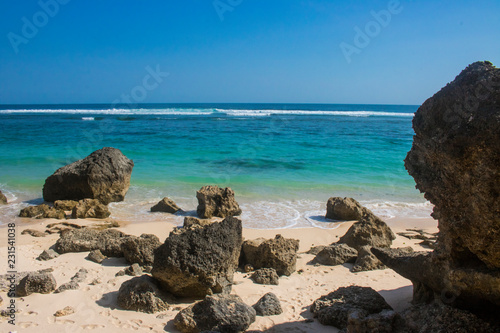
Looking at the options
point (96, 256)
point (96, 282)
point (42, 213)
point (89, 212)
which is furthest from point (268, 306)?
point (42, 213)

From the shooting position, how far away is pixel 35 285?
4.14 meters

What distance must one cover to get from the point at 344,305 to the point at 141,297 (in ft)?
6.52

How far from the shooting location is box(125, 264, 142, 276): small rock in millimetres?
4789

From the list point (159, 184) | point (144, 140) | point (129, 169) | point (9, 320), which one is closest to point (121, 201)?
point (129, 169)

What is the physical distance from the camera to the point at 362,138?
2436cm

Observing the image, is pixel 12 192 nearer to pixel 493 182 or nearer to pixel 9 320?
pixel 9 320

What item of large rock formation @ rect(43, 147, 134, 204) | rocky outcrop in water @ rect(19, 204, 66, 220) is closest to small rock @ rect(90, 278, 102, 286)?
rocky outcrop in water @ rect(19, 204, 66, 220)

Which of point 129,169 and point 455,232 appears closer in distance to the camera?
point 455,232

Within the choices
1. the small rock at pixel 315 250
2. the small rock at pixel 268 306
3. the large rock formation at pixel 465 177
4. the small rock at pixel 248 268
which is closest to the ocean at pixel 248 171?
the small rock at pixel 315 250

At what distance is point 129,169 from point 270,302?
699 cm

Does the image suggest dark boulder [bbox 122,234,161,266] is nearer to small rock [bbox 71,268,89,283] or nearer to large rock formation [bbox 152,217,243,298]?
small rock [bbox 71,268,89,283]

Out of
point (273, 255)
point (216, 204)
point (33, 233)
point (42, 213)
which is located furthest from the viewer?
point (216, 204)

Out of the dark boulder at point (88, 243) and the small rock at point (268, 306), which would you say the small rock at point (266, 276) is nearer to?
the small rock at point (268, 306)

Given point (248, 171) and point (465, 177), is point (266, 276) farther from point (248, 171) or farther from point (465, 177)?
point (248, 171)
